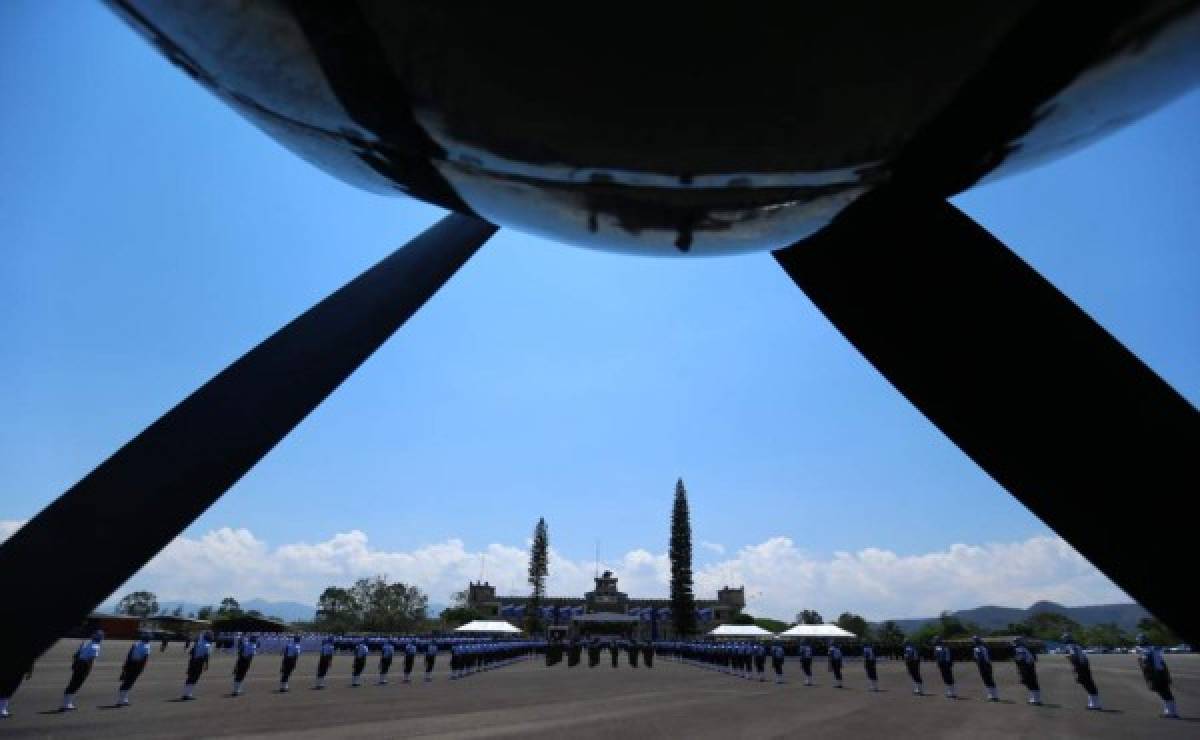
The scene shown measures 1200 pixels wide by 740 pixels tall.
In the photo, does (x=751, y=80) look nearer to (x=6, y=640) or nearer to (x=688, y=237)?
(x=688, y=237)

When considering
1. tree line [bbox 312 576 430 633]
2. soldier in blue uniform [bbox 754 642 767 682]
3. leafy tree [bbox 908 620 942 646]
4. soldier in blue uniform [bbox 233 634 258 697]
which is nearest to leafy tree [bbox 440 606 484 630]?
tree line [bbox 312 576 430 633]

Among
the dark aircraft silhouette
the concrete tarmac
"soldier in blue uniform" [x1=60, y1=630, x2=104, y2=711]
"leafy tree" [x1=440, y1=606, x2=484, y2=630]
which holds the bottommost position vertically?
the concrete tarmac

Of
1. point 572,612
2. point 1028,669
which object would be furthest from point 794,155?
point 572,612

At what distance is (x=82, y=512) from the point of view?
7.38 ft

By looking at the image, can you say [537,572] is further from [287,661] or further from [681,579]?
[287,661]

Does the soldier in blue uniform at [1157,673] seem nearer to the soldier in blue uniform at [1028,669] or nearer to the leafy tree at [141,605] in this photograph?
the soldier in blue uniform at [1028,669]

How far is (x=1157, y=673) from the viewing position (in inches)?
508

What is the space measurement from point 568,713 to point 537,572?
77280 millimetres

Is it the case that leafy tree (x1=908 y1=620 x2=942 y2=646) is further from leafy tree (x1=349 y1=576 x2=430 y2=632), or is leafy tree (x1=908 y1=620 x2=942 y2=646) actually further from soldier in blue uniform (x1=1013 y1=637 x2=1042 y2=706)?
leafy tree (x1=349 y1=576 x2=430 y2=632)

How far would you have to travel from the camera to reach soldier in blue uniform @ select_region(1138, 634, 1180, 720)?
41.3 ft

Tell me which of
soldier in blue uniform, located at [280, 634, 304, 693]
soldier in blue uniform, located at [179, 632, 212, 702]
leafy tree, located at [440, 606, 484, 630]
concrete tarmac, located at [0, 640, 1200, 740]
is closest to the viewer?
concrete tarmac, located at [0, 640, 1200, 740]

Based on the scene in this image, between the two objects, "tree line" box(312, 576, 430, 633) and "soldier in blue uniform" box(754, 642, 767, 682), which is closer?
"soldier in blue uniform" box(754, 642, 767, 682)

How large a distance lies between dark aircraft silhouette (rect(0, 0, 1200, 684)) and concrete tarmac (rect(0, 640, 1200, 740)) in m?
8.41

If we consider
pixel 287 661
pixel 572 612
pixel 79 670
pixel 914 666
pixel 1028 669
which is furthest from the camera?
pixel 572 612
